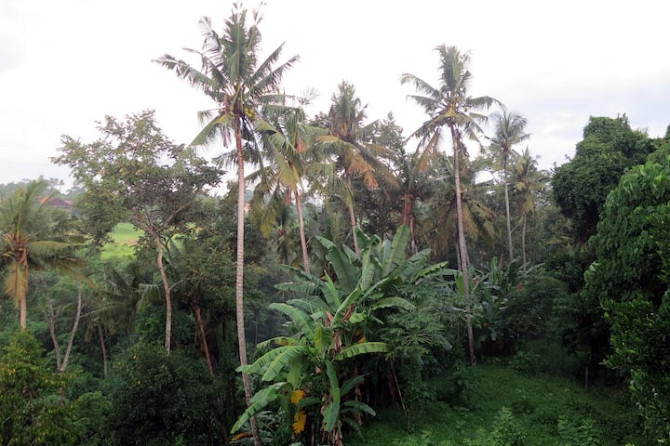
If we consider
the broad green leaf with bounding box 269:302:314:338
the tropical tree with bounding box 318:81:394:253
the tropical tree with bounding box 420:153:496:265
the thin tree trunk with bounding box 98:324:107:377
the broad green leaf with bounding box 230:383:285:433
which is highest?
the tropical tree with bounding box 318:81:394:253

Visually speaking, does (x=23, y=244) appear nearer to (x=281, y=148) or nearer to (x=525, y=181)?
(x=281, y=148)

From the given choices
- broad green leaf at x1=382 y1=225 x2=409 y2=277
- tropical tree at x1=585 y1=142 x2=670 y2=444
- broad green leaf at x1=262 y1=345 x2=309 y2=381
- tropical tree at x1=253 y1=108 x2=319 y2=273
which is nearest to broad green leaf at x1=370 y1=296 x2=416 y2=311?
broad green leaf at x1=382 y1=225 x2=409 y2=277

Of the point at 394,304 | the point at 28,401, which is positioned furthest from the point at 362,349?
the point at 28,401

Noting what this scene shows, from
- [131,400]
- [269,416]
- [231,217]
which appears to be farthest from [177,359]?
[231,217]

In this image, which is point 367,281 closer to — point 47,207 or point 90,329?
point 47,207

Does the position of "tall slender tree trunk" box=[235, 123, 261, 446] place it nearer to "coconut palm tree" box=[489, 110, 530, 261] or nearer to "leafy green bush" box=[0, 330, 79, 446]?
"leafy green bush" box=[0, 330, 79, 446]

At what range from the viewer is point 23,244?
11547 millimetres

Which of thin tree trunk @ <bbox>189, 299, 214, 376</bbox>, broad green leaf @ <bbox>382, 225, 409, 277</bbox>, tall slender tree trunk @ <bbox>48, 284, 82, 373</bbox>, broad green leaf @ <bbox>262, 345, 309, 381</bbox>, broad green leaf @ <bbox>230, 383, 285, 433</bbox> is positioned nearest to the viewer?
broad green leaf @ <bbox>262, 345, 309, 381</bbox>

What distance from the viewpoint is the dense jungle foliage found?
8.38 metres

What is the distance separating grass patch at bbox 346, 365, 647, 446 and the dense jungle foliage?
0.07 meters

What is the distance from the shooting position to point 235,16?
35.5 ft

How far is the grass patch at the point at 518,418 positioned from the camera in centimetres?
788

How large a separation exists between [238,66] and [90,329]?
20.6 m

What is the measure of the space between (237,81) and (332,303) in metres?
6.81
